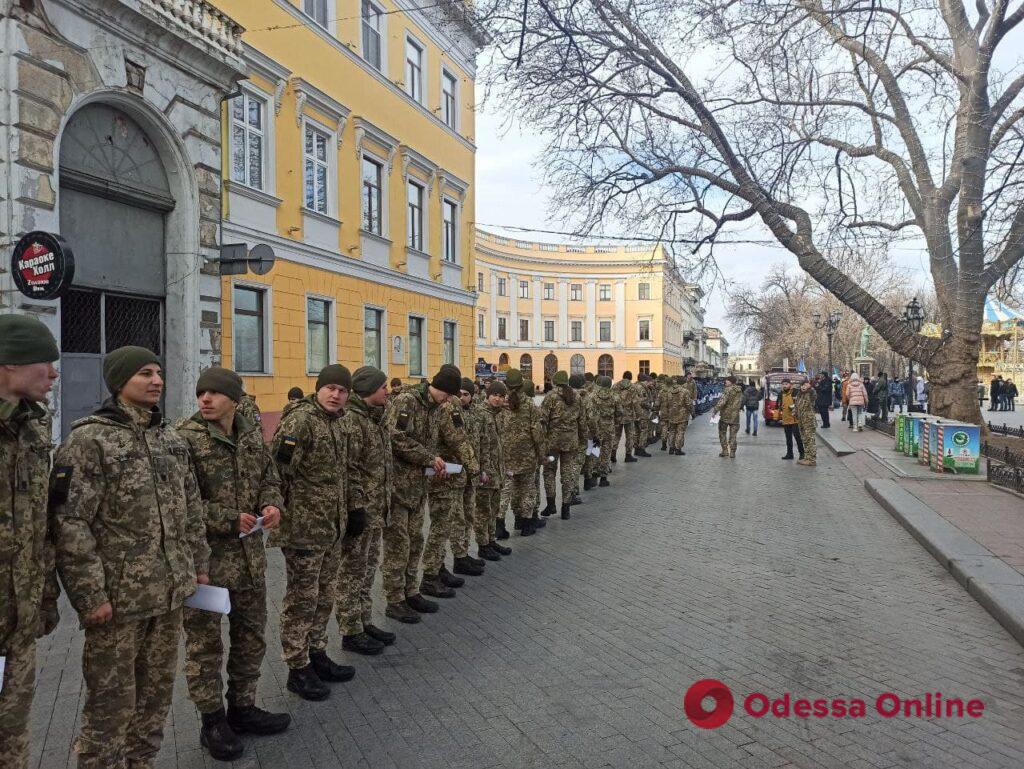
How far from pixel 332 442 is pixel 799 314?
203ft

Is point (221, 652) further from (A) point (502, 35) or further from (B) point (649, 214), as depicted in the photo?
(B) point (649, 214)

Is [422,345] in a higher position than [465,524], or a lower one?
higher

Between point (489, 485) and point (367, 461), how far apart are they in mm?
2870

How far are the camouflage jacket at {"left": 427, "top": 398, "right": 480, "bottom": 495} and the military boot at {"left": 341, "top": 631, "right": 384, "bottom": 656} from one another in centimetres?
154

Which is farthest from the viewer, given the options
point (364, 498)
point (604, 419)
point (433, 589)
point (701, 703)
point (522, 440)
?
point (604, 419)

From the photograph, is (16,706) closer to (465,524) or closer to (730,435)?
(465,524)

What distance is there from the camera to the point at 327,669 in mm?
4402

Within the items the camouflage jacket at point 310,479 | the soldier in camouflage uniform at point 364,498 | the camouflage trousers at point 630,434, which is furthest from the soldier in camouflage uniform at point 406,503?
the camouflage trousers at point 630,434

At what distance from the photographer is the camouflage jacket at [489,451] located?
745 cm

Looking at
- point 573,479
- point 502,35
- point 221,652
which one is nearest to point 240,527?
point 221,652

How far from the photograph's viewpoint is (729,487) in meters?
12.4

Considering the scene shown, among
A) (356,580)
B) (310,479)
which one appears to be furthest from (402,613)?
(310,479)

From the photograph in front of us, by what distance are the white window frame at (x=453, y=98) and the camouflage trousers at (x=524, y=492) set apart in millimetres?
16485

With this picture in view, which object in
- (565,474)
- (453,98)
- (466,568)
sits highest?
(453,98)
